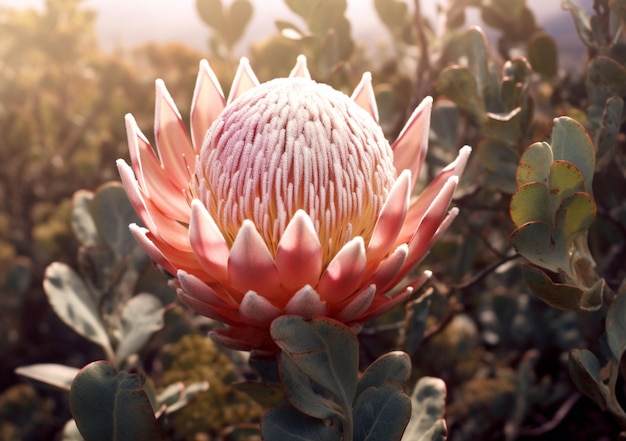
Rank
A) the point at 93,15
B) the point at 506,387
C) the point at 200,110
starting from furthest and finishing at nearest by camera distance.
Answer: the point at 93,15 → the point at 506,387 → the point at 200,110

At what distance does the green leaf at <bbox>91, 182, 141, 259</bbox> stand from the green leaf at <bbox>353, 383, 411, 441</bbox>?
30.1 inches

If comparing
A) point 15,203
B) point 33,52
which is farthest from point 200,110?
point 33,52

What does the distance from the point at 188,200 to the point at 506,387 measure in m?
1.12

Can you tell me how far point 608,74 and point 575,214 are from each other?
19.3 inches

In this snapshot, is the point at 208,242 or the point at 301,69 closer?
the point at 208,242

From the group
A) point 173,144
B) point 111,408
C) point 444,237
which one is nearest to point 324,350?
point 111,408

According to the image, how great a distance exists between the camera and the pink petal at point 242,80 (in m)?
1.52

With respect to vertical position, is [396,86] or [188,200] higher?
[188,200]

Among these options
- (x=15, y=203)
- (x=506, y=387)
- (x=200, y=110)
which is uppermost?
(x=200, y=110)

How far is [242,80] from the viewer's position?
1547 mm

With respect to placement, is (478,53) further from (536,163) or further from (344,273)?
(344,273)

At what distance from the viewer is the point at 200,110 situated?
1503 millimetres

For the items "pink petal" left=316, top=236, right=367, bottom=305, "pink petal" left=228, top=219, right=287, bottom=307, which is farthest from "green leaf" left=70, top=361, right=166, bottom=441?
"pink petal" left=316, top=236, right=367, bottom=305

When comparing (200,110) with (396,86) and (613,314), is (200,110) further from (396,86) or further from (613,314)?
(396,86)
